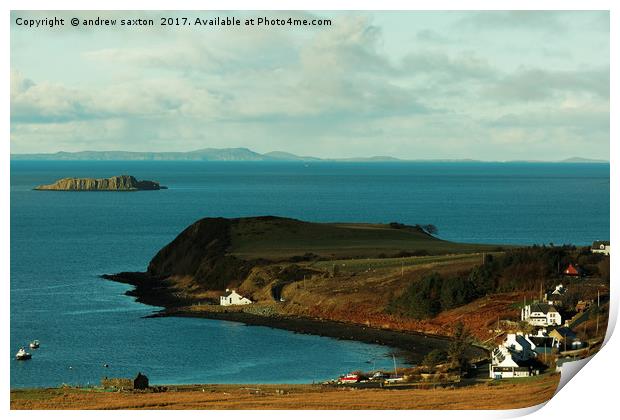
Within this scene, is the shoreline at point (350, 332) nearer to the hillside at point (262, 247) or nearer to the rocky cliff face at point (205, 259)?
the rocky cliff face at point (205, 259)

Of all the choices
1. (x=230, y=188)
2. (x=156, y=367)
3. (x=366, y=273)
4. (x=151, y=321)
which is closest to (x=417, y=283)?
(x=366, y=273)

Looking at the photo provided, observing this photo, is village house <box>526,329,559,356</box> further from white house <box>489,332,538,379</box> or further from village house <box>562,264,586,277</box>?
village house <box>562,264,586,277</box>

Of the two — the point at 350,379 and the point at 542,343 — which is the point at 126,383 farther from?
the point at 542,343

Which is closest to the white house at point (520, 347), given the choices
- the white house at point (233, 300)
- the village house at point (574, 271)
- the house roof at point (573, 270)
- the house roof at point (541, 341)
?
the house roof at point (541, 341)

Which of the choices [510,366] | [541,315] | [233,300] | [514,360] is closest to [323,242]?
[233,300]

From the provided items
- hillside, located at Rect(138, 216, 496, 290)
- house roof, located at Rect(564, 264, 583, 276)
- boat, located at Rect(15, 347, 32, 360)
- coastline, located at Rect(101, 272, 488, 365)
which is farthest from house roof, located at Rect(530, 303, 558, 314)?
boat, located at Rect(15, 347, 32, 360)

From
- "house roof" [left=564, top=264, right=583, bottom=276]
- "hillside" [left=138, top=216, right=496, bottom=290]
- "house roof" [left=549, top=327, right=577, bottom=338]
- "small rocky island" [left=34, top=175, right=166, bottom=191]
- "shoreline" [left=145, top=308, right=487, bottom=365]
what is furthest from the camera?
"small rocky island" [left=34, top=175, right=166, bottom=191]

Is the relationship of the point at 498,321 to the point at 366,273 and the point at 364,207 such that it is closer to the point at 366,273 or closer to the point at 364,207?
the point at 366,273
